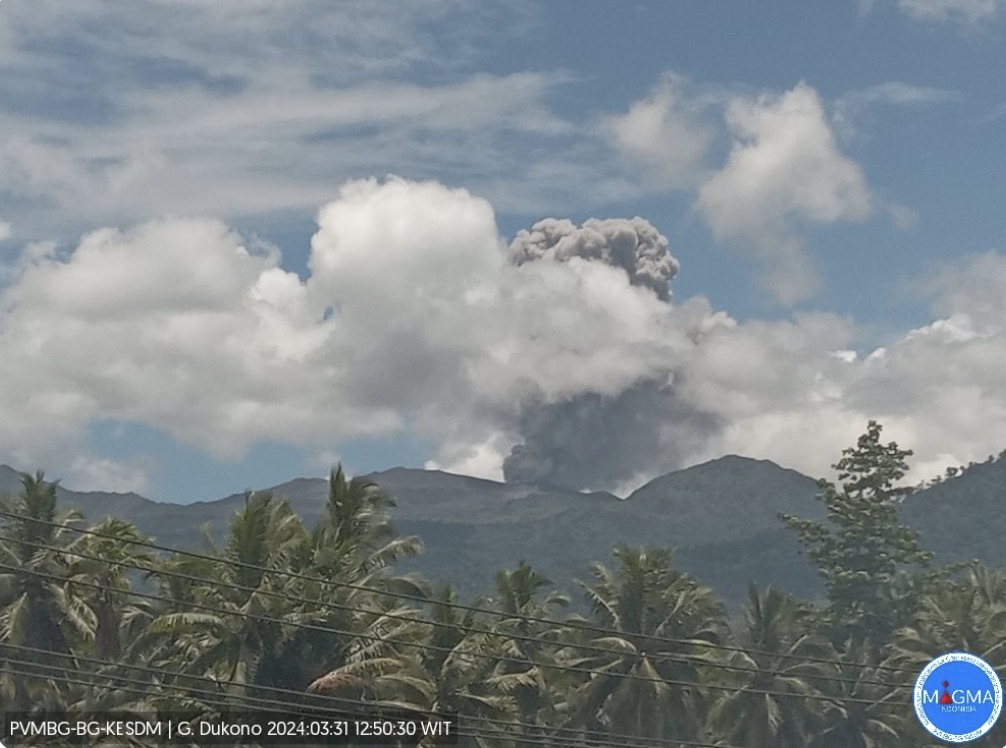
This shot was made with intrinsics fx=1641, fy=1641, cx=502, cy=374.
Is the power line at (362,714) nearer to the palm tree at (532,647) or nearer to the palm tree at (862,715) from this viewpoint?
the palm tree at (532,647)

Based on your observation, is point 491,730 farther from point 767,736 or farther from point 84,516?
point 767,736

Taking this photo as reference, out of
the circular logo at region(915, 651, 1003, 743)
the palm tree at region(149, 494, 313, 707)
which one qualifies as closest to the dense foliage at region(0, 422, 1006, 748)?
the palm tree at region(149, 494, 313, 707)

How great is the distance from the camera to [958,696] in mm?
61656

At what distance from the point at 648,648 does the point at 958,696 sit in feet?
58.1

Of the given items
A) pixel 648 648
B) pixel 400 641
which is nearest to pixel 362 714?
pixel 400 641

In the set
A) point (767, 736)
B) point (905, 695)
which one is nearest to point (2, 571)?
point (767, 736)

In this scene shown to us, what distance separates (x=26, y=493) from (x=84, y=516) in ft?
21.0

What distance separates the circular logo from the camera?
6256cm

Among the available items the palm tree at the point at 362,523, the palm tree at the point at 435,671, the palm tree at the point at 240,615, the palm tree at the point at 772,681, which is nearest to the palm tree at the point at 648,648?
the palm tree at the point at 772,681

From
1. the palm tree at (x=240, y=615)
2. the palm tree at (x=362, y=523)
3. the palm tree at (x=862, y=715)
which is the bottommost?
the palm tree at (x=862, y=715)

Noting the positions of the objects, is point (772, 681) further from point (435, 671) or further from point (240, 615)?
point (240, 615)

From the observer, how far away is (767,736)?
276 feet

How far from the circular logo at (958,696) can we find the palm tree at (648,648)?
1059 centimetres

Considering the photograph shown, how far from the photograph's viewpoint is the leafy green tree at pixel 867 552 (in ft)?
346
